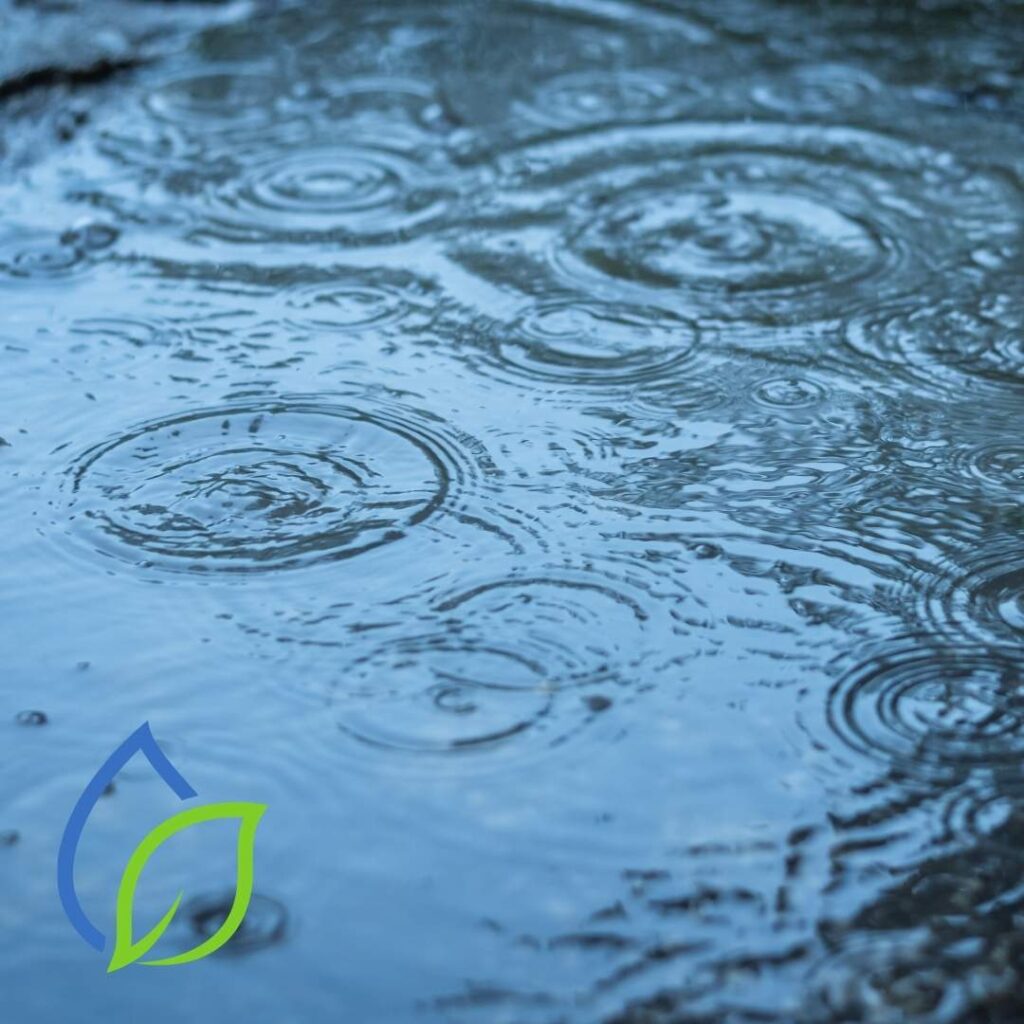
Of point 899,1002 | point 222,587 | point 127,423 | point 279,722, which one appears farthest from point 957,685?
point 127,423

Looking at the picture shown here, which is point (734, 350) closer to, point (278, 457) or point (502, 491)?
point (502, 491)

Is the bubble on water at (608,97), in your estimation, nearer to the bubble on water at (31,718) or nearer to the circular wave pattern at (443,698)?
the circular wave pattern at (443,698)

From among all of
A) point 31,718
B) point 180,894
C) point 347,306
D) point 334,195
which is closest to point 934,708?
point 180,894

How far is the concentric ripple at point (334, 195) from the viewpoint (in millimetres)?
Result: 2426

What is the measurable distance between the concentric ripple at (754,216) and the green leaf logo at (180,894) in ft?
3.74

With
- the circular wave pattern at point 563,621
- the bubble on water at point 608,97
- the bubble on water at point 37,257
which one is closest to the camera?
the circular wave pattern at point 563,621

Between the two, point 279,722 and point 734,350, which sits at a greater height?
point 734,350

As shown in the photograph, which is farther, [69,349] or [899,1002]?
[69,349]

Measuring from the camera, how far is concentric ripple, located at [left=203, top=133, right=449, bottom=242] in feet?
7.96

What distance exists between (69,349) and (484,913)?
3.97 ft

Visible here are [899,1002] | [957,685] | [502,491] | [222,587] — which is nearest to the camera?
[899,1002]

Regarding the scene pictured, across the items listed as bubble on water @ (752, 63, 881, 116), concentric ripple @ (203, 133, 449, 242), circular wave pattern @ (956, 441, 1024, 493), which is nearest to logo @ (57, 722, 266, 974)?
circular wave pattern @ (956, 441, 1024, 493)

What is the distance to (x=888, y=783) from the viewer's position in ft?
4.42

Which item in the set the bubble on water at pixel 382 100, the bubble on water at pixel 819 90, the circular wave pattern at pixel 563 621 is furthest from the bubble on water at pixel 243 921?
the bubble on water at pixel 819 90
